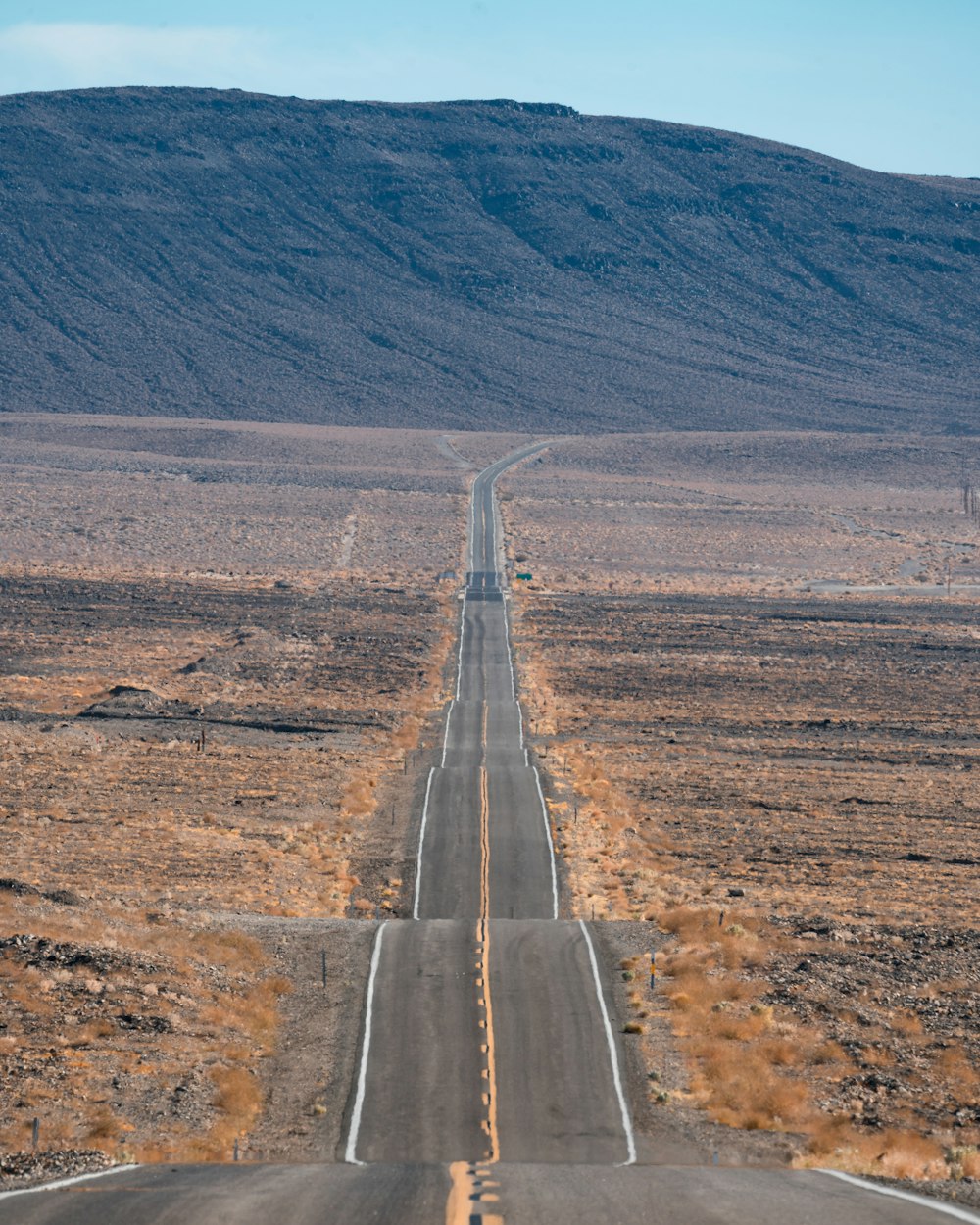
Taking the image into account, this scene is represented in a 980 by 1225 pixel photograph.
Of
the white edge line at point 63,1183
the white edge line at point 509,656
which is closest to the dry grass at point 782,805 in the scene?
the white edge line at point 509,656

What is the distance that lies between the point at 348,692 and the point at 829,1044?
124 ft

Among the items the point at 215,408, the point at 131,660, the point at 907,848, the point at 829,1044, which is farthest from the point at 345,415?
the point at 829,1044

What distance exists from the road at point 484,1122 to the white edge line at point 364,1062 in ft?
0.12

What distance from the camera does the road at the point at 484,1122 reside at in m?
16.8

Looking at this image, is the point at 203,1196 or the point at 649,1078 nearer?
the point at 203,1196

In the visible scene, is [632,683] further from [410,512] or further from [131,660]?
[410,512]

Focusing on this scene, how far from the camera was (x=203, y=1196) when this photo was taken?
1698cm

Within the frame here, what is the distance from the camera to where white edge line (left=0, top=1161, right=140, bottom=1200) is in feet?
56.2

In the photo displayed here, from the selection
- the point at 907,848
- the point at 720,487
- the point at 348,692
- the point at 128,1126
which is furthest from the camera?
the point at 720,487

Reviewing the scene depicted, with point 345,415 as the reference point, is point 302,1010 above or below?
below

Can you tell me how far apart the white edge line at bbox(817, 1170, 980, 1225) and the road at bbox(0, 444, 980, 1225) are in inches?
4.4

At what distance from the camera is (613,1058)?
2331 centimetres

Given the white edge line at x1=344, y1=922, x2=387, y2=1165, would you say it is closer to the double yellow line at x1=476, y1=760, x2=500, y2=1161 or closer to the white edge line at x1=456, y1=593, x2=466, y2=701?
the double yellow line at x1=476, y1=760, x2=500, y2=1161

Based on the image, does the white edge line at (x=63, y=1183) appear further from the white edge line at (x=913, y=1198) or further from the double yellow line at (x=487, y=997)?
the white edge line at (x=913, y=1198)
